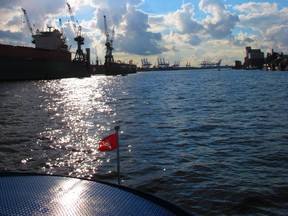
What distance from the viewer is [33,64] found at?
9619 cm

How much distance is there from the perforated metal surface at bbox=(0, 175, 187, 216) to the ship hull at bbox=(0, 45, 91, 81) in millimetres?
83024

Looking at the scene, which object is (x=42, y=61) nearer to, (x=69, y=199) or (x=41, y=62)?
(x=41, y=62)

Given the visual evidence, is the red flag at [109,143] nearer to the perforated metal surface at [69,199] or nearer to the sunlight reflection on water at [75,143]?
the perforated metal surface at [69,199]

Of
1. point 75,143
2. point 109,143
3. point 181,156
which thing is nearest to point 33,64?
point 75,143

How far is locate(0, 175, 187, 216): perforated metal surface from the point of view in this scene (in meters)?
3.99

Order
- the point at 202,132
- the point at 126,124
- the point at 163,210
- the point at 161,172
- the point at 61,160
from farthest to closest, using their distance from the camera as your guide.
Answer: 1. the point at 126,124
2. the point at 202,132
3. the point at 61,160
4. the point at 161,172
5. the point at 163,210

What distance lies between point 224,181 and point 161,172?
2121mm

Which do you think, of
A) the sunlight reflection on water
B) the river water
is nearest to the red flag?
the river water

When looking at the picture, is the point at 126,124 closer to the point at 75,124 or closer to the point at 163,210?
the point at 75,124

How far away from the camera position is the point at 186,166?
12.0 metres

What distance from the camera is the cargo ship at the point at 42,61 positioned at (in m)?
85.1

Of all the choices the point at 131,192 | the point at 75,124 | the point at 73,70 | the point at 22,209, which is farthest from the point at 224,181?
the point at 73,70

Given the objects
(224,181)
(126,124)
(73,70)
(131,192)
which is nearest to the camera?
(131,192)

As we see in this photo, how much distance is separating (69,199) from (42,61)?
101592 millimetres
